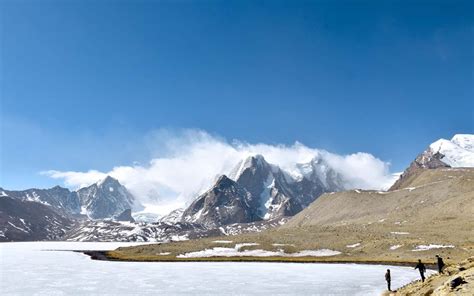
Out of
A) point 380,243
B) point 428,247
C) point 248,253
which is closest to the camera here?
point 428,247

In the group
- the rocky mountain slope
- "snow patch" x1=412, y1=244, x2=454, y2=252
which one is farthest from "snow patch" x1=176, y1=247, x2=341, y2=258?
"snow patch" x1=412, y1=244, x2=454, y2=252

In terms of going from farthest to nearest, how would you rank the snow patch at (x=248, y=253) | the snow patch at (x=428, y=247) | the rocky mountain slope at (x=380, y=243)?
the snow patch at (x=248, y=253), the snow patch at (x=428, y=247), the rocky mountain slope at (x=380, y=243)

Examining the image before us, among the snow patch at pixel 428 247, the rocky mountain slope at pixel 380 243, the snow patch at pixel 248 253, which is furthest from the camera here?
the snow patch at pixel 248 253

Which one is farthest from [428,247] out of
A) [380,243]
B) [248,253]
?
[248,253]

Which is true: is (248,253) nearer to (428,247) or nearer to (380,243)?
(380,243)

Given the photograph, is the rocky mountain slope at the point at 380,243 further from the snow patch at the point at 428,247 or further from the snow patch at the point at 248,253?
the snow patch at the point at 248,253

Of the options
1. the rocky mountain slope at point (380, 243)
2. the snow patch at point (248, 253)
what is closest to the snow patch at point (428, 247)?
the rocky mountain slope at point (380, 243)

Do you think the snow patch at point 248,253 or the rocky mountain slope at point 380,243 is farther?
the snow patch at point 248,253

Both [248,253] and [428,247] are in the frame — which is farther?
[248,253]

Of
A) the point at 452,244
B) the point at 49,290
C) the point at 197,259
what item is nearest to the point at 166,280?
the point at 49,290

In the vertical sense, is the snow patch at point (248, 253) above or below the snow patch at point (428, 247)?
below

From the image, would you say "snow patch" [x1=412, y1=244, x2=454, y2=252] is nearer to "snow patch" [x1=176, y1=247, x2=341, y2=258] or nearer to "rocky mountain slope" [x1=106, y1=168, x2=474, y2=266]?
"rocky mountain slope" [x1=106, y1=168, x2=474, y2=266]

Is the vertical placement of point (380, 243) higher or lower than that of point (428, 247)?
higher

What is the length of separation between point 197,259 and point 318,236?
178 ft
